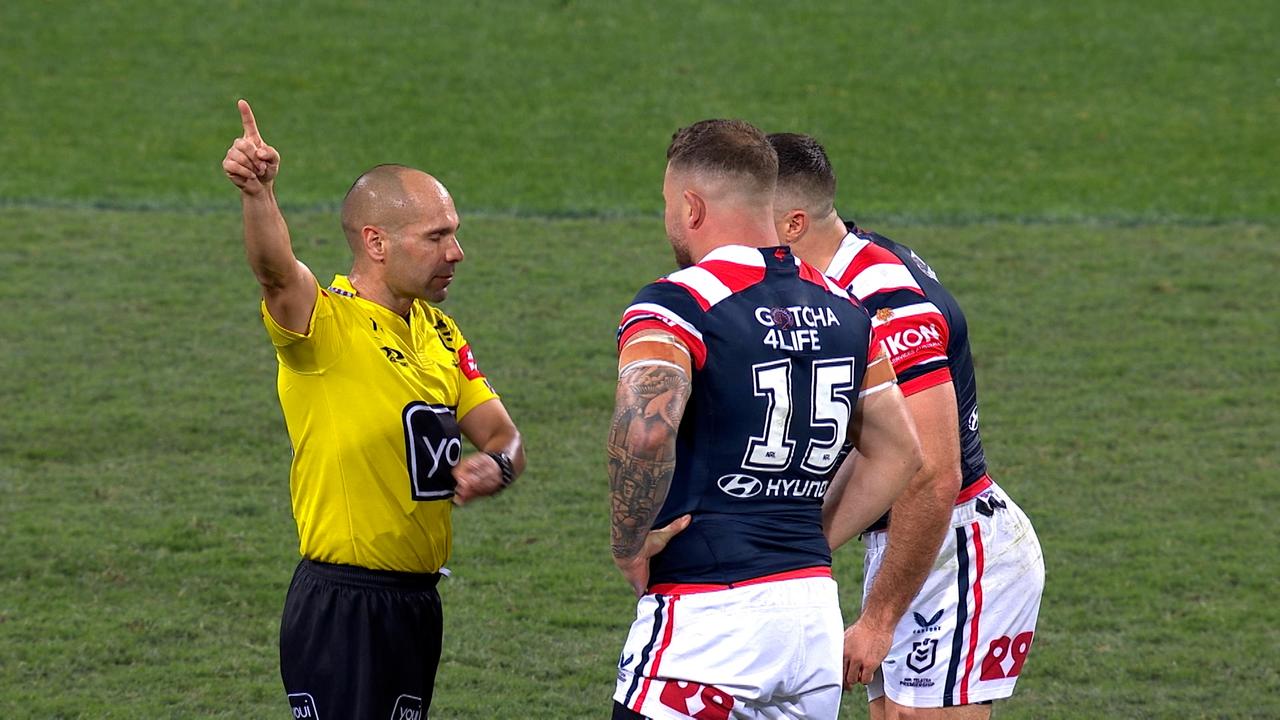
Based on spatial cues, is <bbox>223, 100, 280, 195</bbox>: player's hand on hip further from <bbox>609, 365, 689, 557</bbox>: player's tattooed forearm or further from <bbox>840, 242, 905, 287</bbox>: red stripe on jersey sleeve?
<bbox>840, 242, 905, 287</bbox>: red stripe on jersey sleeve

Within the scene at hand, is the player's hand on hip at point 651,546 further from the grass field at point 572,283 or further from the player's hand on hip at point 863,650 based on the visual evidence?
the grass field at point 572,283

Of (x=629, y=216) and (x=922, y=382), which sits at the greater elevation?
(x=629, y=216)

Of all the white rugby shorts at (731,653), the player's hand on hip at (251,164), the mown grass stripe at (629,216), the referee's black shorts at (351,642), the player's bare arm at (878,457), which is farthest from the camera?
the mown grass stripe at (629,216)

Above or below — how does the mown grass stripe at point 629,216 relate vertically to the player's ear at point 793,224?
above

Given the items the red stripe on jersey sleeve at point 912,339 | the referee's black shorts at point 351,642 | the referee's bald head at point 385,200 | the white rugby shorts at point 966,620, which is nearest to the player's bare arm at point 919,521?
the red stripe on jersey sleeve at point 912,339

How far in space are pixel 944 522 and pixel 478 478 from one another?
1.42 m

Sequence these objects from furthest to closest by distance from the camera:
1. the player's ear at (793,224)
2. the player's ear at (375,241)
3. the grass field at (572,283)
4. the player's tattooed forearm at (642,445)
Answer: the grass field at (572,283) → the player's ear at (793,224) → the player's ear at (375,241) → the player's tattooed forearm at (642,445)

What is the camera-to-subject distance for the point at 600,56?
24828 mm

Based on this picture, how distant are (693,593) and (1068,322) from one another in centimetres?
1019

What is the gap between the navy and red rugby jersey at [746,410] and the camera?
3949 mm

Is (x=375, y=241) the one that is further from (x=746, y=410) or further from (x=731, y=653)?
(x=731, y=653)

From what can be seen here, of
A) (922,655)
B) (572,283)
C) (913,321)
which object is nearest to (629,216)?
(572,283)

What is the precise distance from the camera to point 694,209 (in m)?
4.20

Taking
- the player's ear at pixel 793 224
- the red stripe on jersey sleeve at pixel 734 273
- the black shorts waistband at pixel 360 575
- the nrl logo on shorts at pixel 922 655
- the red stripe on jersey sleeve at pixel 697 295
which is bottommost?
the nrl logo on shorts at pixel 922 655
